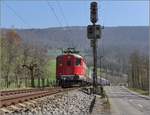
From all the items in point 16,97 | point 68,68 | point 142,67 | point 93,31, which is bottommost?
point 16,97

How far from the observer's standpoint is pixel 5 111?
1388 cm

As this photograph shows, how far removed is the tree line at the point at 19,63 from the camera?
7331 centimetres

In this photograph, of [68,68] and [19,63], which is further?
[19,63]

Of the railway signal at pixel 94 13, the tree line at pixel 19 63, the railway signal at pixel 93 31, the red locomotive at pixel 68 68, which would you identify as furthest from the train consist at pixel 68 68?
the railway signal at pixel 94 13

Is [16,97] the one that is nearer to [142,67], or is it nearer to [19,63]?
[19,63]

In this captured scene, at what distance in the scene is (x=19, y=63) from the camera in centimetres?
8594

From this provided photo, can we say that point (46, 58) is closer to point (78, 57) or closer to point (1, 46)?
point (1, 46)

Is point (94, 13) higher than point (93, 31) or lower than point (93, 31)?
higher

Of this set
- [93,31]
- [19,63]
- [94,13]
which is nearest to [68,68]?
[93,31]

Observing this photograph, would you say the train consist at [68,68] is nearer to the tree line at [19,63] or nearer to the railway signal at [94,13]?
the tree line at [19,63]

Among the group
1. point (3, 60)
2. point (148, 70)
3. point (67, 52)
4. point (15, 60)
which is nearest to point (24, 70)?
point (15, 60)

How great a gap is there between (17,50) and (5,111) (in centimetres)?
7391

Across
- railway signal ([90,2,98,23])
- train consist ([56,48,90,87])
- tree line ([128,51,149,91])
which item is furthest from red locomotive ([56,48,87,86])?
tree line ([128,51,149,91])

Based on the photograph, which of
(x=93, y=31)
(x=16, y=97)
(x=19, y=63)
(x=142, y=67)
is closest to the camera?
(x=16, y=97)
